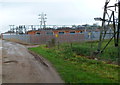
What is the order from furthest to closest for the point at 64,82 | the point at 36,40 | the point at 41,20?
1. the point at 41,20
2. the point at 36,40
3. the point at 64,82

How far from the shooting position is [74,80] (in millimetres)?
8820

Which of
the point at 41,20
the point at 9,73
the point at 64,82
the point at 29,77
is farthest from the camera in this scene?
the point at 41,20

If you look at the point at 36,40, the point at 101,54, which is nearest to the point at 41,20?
the point at 36,40

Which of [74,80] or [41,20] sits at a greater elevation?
[41,20]

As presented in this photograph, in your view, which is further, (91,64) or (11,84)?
(91,64)

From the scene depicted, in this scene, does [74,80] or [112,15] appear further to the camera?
[112,15]

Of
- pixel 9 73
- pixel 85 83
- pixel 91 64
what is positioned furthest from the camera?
pixel 91 64

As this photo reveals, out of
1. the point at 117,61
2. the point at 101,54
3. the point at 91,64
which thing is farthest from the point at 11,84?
the point at 101,54

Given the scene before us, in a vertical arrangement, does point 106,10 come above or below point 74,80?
above

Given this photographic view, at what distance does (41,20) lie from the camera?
75.3 metres

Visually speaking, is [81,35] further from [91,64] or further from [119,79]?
[119,79]

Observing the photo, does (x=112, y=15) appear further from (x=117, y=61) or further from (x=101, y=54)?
(x=117, y=61)

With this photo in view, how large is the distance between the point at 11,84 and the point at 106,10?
9921 mm

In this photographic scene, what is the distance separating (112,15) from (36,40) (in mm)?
31886
